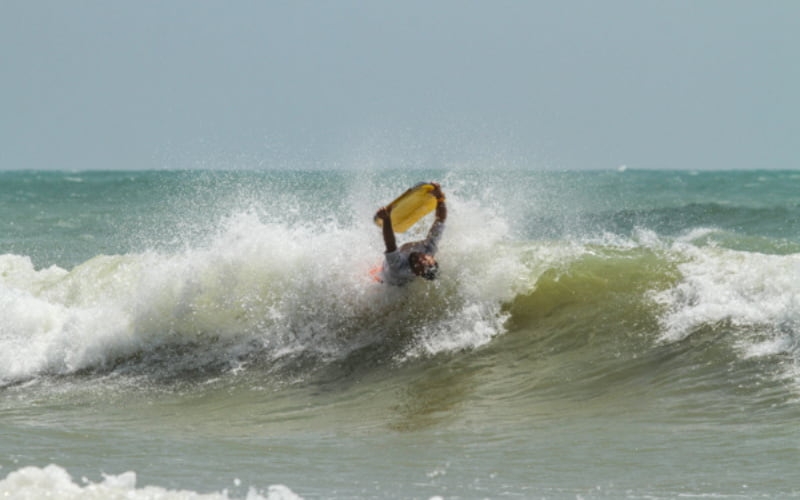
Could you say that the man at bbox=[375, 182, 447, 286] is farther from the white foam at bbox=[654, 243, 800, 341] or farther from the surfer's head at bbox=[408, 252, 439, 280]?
the white foam at bbox=[654, 243, 800, 341]

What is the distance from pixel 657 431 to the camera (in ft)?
25.1

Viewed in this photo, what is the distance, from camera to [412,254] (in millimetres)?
10266

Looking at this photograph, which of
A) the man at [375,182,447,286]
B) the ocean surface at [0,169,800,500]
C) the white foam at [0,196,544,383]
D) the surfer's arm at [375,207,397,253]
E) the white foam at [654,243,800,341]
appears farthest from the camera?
the white foam at [0,196,544,383]

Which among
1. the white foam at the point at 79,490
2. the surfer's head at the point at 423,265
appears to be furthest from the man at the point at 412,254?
the white foam at the point at 79,490

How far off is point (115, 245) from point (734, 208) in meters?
16.7

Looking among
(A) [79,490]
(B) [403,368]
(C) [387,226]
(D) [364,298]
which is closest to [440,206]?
(C) [387,226]

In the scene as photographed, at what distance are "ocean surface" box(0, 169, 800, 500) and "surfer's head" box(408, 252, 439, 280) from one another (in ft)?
2.36

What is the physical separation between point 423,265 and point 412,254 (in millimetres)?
155

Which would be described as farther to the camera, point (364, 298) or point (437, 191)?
point (364, 298)

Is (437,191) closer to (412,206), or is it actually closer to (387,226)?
(412,206)

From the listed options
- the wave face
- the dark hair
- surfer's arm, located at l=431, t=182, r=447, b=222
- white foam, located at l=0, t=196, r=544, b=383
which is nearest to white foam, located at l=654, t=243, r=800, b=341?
the wave face

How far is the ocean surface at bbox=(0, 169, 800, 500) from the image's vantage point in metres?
6.69

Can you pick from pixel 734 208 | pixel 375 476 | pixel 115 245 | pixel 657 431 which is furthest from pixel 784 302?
pixel 734 208

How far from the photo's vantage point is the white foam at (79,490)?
5.49m
